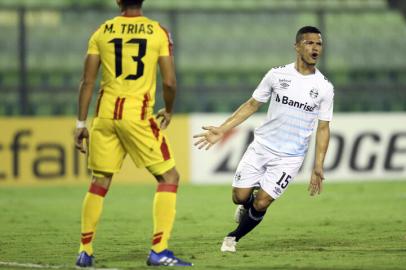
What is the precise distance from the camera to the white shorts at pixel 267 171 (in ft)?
30.6

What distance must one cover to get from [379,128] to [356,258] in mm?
9804

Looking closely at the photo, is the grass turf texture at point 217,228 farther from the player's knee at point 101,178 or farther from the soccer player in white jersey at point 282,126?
the player's knee at point 101,178

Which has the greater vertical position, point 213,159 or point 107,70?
point 107,70

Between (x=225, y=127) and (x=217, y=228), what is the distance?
2731 mm

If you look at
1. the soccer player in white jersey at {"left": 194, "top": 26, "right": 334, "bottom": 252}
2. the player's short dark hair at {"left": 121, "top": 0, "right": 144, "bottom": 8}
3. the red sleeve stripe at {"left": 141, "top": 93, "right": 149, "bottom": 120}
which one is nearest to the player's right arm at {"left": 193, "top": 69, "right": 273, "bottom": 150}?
the soccer player in white jersey at {"left": 194, "top": 26, "right": 334, "bottom": 252}

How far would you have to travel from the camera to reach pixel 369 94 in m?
20.1

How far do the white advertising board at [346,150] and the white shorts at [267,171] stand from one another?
8.18 metres

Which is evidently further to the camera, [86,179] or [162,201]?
[86,179]

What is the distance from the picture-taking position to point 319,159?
909 centimetres

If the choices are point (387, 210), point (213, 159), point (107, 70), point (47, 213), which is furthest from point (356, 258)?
point (213, 159)

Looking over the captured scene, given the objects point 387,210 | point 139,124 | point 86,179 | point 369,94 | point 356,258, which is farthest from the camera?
point 369,94

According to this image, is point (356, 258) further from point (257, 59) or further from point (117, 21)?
point (257, 59)

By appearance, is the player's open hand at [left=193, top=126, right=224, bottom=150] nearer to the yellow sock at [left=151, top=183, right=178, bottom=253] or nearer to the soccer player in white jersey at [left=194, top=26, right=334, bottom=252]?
the soccer player in white jersey at [left=194, top=26, right=334, bottom=252]

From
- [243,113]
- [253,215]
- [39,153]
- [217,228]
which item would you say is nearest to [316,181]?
[253,215]
